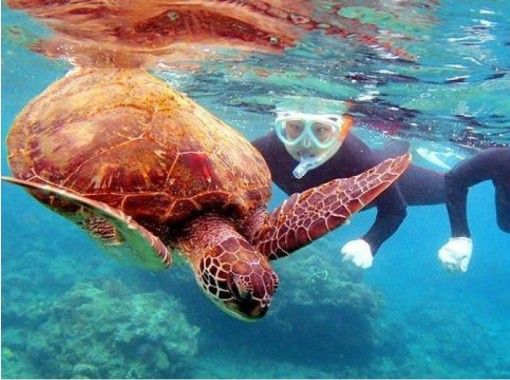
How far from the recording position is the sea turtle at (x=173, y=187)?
10.4 ft

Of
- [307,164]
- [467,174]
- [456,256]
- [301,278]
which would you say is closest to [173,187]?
[307,164]

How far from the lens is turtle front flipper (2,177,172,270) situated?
2.60m

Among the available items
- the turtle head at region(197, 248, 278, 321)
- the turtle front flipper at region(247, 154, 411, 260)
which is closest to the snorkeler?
Result: the turtle front flipper at region(247, 154, 411, 260)

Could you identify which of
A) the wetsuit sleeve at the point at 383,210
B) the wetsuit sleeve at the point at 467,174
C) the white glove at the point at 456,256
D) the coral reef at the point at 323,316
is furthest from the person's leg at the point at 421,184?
the coral reef at the point at 323,316

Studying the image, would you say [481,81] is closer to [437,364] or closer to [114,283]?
[114,283]

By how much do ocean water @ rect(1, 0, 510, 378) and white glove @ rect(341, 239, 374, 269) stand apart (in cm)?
161

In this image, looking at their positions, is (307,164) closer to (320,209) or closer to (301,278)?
(320,209)

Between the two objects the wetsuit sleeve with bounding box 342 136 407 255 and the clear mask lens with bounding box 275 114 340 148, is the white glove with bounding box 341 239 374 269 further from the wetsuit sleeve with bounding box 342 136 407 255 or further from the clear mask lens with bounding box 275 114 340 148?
the clear mask lens with bounding box 275 114 340 148

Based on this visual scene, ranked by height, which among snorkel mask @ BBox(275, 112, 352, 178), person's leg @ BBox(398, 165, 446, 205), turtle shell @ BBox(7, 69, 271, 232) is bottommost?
person's leg @ BBox(398, 165, 446, 205)

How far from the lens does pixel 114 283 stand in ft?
49.6

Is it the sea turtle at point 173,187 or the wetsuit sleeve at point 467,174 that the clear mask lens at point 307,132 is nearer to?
the wetsuit sleeve at point 467,174

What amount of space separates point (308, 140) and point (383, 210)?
1691 mm

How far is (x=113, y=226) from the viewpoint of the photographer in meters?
3.05

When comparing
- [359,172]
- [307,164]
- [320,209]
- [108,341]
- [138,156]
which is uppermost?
[138,156]
